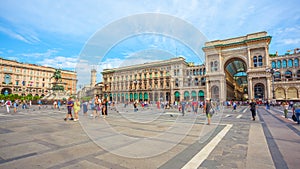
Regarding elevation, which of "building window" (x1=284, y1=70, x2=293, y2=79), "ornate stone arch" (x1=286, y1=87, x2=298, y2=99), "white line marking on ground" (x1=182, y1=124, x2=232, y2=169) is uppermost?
"building window" (x1=284, y1=70, x2=293, y2=79)

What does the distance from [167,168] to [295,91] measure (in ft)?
200

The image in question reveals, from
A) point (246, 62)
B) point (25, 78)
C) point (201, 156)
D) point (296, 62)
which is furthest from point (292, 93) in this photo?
point (25, 78)

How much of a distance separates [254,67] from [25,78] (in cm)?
9643

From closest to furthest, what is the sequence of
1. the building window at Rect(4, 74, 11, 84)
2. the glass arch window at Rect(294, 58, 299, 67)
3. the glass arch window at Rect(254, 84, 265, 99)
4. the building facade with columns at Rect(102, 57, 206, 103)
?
1. the building facade with columns at Rect(102, 57, 206, 103)
2. the glass arch window at Rect(254, 84, 265, 99)
3. the glass arch window at Rect(294, 58, 299, 67)
4. the building window at Rect(4, 74, 11, 84)

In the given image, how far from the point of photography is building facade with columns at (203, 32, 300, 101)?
4216cm

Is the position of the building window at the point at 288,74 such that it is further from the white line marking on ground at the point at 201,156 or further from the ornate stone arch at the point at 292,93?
the white line marking on ground at the point at 201,156

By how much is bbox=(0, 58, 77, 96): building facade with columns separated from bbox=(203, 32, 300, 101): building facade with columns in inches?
2087

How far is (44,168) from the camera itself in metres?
3.61

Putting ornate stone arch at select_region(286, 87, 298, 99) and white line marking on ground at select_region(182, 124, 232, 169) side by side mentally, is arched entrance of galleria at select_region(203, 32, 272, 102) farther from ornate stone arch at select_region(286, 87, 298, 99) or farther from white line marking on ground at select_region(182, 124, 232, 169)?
white line marking on ground at select_region(182, 124, 232, 169)

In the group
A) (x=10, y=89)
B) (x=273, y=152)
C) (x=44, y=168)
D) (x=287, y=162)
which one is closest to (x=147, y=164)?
(x=44, y=168)

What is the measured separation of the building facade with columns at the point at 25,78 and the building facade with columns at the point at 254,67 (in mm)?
53021

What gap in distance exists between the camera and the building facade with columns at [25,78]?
72294 millimetres

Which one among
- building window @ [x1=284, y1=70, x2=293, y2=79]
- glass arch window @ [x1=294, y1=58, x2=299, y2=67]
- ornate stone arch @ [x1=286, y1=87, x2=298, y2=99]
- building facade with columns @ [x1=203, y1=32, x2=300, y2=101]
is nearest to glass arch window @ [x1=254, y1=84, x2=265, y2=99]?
building facade with columns @ [x1=203, y1=32, x2=300, y2=101]

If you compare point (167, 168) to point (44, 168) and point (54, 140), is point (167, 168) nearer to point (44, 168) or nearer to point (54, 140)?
point (44, 168)
